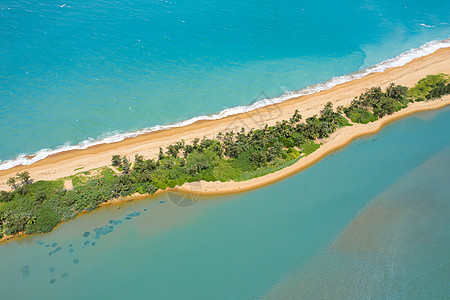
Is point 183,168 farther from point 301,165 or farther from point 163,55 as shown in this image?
point 163,55

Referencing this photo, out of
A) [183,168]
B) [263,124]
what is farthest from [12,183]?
[263,124]

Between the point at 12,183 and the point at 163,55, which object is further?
the point at 163,55

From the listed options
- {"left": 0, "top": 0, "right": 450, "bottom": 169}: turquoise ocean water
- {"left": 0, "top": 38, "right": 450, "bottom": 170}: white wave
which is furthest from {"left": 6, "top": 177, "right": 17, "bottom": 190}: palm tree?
{"left": 0, "top": 0, "right": 450, "bottom": 169}: turquoise ocean water

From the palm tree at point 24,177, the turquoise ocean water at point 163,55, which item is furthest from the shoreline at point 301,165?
the turquoise ocean water at point 163,55

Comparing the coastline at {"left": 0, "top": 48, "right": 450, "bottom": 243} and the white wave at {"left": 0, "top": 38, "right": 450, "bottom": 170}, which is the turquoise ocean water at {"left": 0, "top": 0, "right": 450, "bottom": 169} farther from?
the coastline at {"left": 0, "top": 48, "right": 450, "bottom": 243}

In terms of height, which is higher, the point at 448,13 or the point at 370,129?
the point at 448,13

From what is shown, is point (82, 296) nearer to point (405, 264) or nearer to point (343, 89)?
point (405, 264)

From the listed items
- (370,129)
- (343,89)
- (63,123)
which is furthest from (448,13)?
(63,123)

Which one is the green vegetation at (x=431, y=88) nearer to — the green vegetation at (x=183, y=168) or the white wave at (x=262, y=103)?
the green vegetation at (x=183, y=168)
